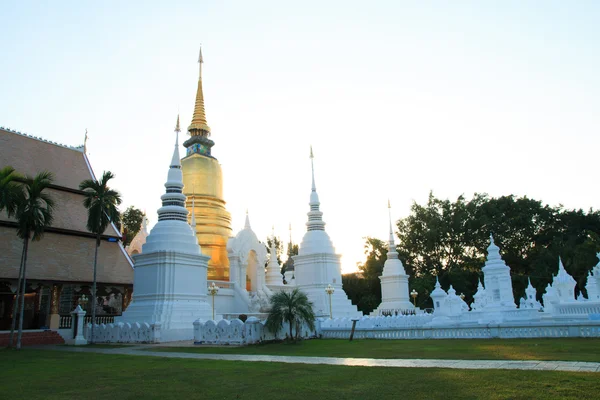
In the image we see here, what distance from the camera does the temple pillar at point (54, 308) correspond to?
24344 millimetres

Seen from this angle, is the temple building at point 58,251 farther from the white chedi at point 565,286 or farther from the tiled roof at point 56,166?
the white chedi at point 565,286

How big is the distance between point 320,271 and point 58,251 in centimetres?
1597

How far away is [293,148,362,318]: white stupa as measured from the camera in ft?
108

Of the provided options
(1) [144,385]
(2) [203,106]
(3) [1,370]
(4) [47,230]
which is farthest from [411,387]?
(2) [203,106]

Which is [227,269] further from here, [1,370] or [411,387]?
[411,387]

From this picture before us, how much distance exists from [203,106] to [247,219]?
12801 mm

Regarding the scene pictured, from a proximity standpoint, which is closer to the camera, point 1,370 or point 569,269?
point 1,370

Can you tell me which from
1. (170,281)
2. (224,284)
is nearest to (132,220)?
(224,284)

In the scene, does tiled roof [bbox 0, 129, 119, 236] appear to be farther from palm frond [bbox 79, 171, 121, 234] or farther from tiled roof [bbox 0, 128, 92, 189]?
palm frond [bbox 79, 171, 121, 234]

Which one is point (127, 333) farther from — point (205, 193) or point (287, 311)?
point (205, 193)

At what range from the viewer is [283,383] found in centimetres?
893

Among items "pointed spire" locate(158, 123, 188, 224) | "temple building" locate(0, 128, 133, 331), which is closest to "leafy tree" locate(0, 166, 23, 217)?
"temple building" locate(0, 128, 133, 331)

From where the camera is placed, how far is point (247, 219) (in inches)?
1391

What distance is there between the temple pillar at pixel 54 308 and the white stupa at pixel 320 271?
14.9 m
